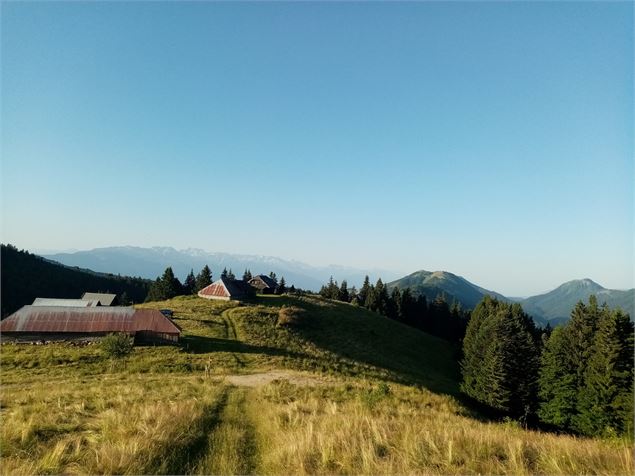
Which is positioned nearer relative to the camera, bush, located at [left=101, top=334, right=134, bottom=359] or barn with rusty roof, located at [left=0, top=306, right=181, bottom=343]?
bush, located at [left=101, top=334, right=134, bottom=359]

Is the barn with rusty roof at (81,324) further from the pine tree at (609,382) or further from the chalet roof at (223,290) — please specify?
the pine tree at (609,382)

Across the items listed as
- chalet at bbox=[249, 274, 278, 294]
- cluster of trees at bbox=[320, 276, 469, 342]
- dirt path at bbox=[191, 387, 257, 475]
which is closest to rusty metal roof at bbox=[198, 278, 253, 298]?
chalet at bbox=[249, 274, 278, 294]

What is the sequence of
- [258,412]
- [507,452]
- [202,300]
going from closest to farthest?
1. [507,452]
2. [258,412]
3. [202,300]

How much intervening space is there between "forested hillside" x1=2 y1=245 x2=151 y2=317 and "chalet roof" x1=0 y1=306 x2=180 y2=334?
108 meters

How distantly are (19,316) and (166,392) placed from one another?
34.2 m

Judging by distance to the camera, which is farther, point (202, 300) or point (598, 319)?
point (202, 300)

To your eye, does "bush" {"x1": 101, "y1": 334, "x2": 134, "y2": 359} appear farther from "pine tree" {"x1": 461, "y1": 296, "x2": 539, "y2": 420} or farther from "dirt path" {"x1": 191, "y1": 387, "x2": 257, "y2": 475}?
"pine tree" {"x1": 461, "y1": 296, "x2": 539, "y2": 420}

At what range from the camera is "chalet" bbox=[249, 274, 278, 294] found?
9450cm

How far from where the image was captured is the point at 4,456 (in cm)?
797

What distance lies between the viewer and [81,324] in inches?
1647

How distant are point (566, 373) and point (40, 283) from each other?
196 m

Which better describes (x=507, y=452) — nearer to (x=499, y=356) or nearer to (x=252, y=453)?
(x=252, y=453)

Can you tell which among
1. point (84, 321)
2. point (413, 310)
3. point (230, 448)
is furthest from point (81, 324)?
point (413, 310)

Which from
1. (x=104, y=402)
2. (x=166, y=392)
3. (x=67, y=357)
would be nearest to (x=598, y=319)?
(x=166, y=392)
